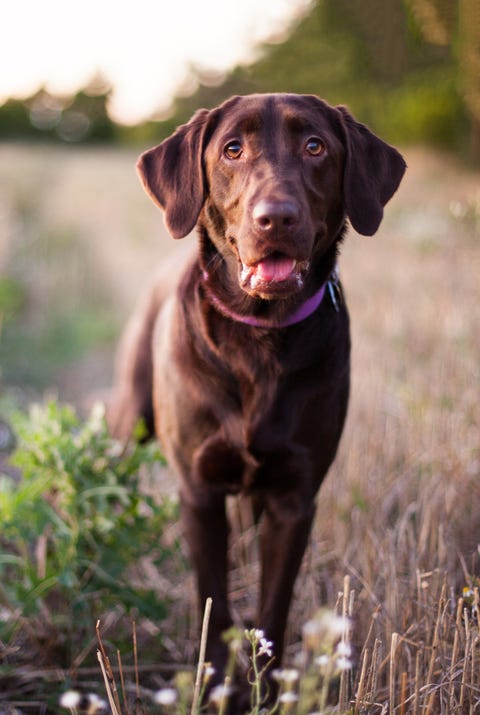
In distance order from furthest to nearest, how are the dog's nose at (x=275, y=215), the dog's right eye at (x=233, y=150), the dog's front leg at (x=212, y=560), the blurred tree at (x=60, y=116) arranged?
the blurred tree at (x=60, y=116)
the dog's front leg at (x=212, y=560)
the dog's right eye at (x=233, y=150)
the dog's nose at (x=275, y=215)

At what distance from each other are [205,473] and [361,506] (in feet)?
3.02

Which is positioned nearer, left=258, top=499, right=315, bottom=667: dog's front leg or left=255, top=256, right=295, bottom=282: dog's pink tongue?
left=255, top=256, right=295, bottom=282: dog's pink tongue

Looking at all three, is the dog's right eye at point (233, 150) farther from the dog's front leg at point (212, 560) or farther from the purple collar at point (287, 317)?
the dog's front leg at point (212, 560)

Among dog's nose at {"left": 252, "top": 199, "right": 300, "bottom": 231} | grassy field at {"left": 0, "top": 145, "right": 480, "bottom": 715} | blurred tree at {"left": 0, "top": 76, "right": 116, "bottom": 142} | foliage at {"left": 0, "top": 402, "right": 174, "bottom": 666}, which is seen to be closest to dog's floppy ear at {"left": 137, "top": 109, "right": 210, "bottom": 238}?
dog's nose at {"left": 252, "top": 199, "right": 300, "bottom": 231}

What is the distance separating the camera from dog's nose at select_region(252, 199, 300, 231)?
1938 mm

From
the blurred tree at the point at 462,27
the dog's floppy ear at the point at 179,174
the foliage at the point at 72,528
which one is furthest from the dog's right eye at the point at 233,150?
the blurred tree at the point at 462,27

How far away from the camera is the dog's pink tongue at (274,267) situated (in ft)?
6.77

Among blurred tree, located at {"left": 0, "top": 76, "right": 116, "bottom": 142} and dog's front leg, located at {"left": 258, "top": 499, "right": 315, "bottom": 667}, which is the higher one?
blurred tree, located at {"left": 0, "top": 76, "right": 116, "bottom": 142}

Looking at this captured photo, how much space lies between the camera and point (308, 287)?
7.45ft

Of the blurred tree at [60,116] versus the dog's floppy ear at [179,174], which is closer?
the dog's floppy ear at [179,174]

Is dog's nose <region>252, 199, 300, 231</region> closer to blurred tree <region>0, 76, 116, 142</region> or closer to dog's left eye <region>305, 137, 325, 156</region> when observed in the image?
dog's left eye <region>305, 137, 325, 156</region>

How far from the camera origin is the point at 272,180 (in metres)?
2.06

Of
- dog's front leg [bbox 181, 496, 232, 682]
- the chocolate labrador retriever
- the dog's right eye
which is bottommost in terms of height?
dog's front leg [bbox 181, 496, 232, 682]

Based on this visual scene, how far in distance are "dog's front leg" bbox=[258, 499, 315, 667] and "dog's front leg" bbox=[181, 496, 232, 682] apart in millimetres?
147
